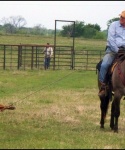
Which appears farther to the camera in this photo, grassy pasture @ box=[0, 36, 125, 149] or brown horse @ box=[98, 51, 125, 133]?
brown horse @ box=[98, 51, 125, 133]

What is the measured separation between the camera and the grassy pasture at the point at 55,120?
7.25m

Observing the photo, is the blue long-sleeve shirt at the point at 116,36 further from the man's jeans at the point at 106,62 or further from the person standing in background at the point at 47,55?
the person standing in background at the point at 47,55

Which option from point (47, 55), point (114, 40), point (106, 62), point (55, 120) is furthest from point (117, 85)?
point (47, 55)

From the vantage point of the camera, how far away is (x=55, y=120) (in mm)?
9938

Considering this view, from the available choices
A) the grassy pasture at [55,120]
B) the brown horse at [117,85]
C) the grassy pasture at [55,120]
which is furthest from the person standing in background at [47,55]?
the brown horse at [117,85]

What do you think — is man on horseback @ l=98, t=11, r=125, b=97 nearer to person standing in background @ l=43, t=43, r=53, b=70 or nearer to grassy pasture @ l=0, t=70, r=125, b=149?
grassy pasture @ l=0, t=70, r=125, b=149

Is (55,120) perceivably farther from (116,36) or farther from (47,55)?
(47,55)

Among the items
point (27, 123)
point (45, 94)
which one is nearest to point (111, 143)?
point (27, 123)

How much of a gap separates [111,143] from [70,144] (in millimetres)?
788

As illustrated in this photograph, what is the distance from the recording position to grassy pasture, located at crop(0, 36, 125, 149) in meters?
7.25

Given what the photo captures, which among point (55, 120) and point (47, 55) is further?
point (47, 55)

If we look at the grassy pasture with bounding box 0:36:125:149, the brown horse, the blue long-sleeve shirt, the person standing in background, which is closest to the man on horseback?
the blue long-sleeve shirt

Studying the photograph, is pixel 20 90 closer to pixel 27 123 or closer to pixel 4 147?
pixel 27 123

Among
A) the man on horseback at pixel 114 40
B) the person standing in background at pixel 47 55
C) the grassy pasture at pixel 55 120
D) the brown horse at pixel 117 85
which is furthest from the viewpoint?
the person standing in background at pixel 47 55
